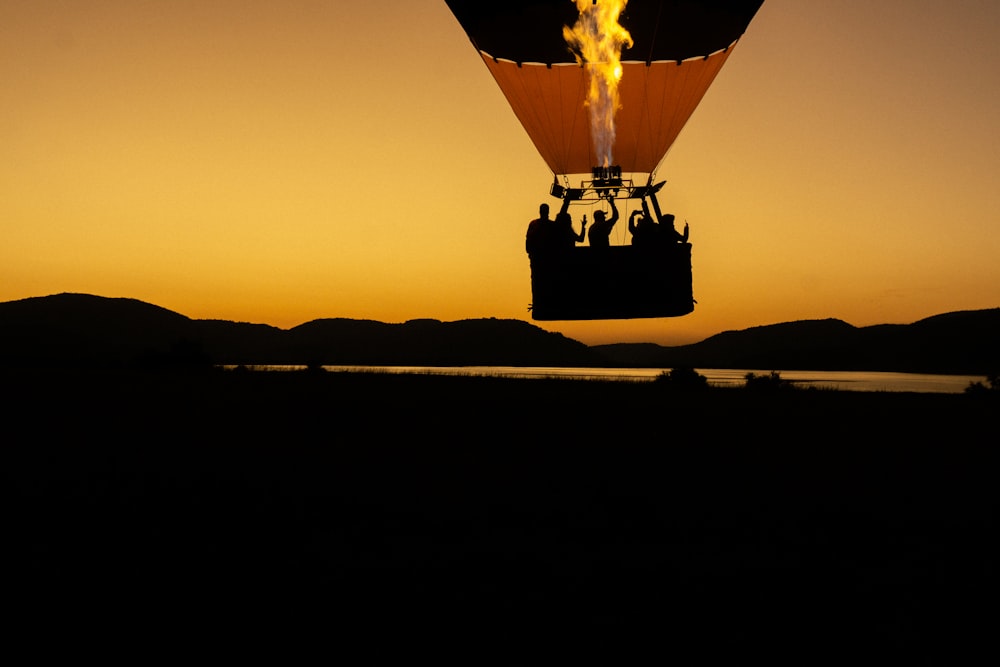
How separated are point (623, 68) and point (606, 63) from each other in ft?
0.74

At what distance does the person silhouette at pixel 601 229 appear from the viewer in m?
9.62

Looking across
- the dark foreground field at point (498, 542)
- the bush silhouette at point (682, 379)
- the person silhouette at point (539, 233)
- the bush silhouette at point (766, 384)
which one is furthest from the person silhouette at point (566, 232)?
the bush silhouette at point (682, 379)

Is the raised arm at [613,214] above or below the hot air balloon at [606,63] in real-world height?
below

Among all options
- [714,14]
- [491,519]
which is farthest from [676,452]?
[714,14]

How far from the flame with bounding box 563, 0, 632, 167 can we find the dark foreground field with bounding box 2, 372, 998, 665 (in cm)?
478

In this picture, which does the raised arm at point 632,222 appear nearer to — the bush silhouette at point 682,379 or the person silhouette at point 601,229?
the person silhouette at point 601,229

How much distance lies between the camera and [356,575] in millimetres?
8531

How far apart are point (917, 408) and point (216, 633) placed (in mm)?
34384

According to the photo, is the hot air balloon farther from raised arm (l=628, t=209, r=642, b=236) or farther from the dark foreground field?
the dark foreground field

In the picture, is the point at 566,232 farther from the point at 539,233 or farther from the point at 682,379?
the point at 682,379

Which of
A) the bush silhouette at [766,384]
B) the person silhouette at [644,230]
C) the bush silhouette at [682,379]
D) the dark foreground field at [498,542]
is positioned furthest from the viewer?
the bush silhouette at [682,379]

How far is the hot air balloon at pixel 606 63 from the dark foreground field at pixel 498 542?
415 cm

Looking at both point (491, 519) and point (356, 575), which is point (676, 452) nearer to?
point (491, 519)

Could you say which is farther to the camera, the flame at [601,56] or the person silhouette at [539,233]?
the flame at [601,56]
